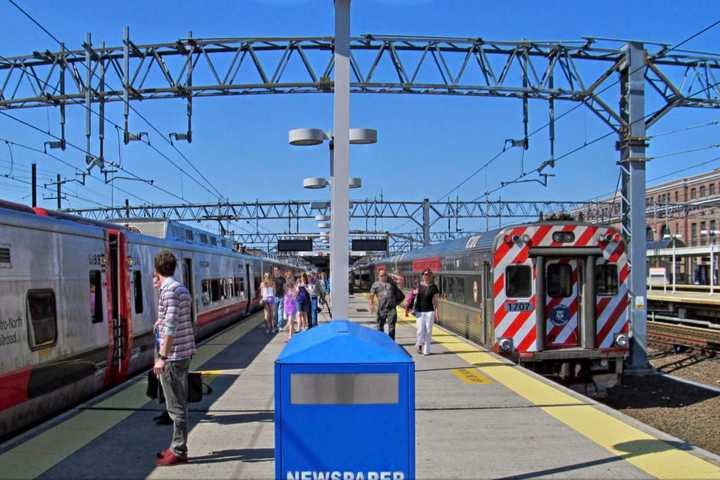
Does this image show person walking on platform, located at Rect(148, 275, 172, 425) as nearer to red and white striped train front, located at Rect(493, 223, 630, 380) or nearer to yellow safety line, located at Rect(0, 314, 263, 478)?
yellow safety line, located at Rect(0, 314, 263, 478)

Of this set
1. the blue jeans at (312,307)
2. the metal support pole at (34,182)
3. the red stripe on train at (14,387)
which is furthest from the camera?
the metal support pole at (34,182)

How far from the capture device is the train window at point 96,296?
8992 mm

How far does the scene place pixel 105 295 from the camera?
373 inches

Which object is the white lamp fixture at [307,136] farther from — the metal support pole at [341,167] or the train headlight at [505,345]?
the train headlight at [505,345]

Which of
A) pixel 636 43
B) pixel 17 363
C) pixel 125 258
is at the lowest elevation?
pixel 17 363

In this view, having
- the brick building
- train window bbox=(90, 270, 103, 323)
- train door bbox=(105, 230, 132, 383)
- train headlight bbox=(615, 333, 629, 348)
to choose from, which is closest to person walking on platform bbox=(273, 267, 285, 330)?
train door bbox=(105, 230, 132, 383)

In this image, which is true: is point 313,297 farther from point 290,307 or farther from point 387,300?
point 387,300

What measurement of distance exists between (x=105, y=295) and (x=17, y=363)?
2838 mm

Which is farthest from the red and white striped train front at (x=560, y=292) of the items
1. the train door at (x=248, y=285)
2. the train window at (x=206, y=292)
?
the train door at (x=248, y=285)

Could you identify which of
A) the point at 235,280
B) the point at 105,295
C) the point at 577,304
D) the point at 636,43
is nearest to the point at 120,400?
the point at 105,295

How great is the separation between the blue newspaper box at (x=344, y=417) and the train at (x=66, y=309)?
3998mm

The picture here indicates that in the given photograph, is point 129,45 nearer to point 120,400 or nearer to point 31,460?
point 120,400

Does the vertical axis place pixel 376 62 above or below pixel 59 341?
above

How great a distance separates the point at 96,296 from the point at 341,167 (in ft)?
14.7
